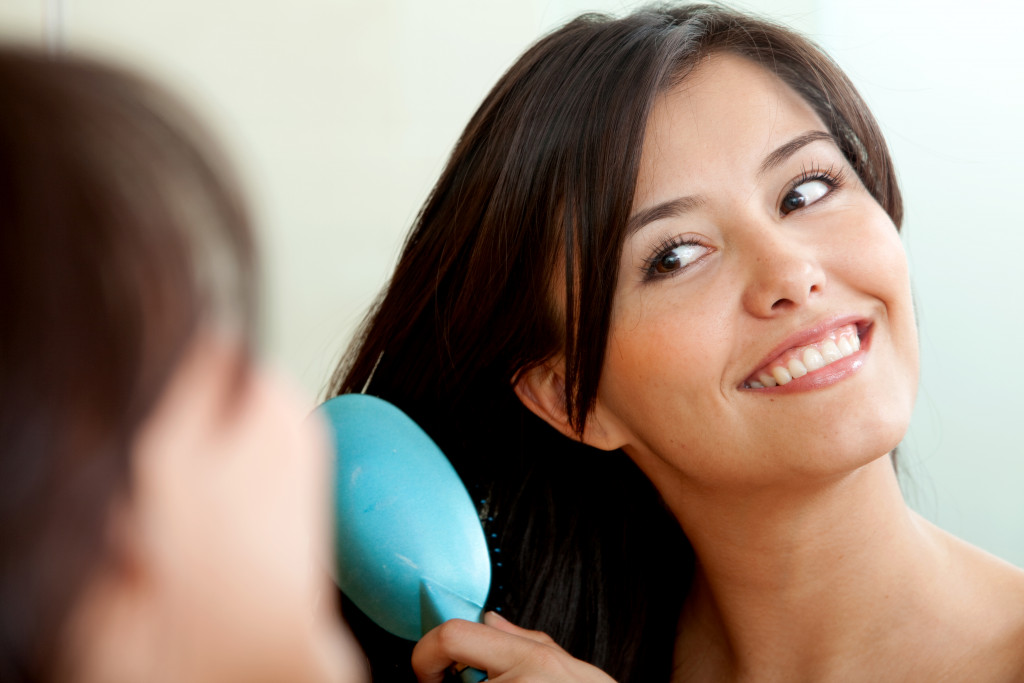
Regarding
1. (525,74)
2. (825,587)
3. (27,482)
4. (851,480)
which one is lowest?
(825,587)

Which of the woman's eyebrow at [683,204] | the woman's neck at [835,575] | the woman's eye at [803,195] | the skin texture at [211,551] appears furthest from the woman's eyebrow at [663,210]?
the skin texture at [211,551]

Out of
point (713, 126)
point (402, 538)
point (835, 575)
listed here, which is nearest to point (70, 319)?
point (402, 538)

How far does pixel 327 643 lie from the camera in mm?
591

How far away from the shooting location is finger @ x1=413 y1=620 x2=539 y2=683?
116 cm

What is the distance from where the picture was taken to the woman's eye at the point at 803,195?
1.21 m

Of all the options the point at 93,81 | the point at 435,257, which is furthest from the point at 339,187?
the point at 93,81

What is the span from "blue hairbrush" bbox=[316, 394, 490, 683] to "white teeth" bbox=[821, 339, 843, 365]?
18.8 inches

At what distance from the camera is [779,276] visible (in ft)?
3.71

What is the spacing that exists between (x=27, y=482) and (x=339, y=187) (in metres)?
1.90

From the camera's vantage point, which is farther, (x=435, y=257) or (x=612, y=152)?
(x=435, y=257)

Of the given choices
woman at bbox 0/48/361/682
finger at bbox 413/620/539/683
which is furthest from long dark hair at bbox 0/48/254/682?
finger at bbox 413/620/539/683

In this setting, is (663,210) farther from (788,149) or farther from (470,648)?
(470,648)

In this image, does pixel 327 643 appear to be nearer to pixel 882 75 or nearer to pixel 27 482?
pixel 27 482

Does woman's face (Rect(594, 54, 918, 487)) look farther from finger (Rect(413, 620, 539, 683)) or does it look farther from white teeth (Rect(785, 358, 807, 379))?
Answer: finger (Rect(413, 620, 539, 683))
